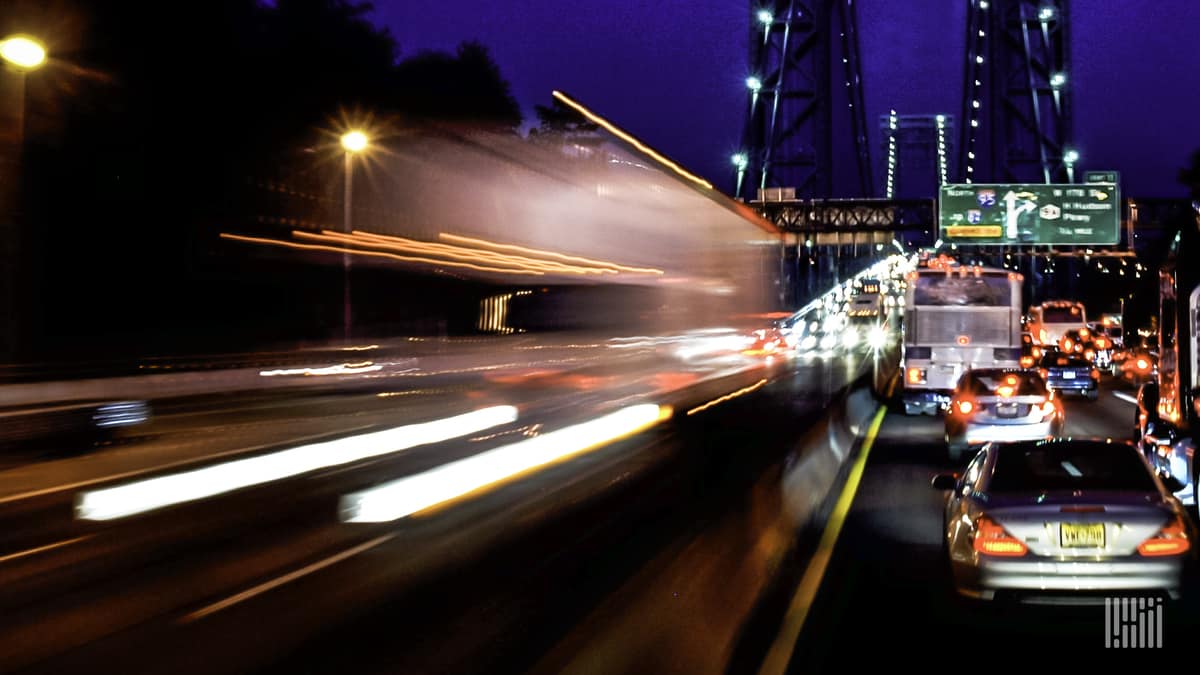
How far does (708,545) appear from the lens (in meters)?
7.82

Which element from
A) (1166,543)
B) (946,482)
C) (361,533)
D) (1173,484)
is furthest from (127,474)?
(1166,543)

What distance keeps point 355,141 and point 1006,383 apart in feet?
33.6

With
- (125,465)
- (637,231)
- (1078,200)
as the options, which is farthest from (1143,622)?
(1078,200)

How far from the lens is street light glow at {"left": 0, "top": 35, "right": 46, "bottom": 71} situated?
15.5 meters

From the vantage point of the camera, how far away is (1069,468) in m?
9.36

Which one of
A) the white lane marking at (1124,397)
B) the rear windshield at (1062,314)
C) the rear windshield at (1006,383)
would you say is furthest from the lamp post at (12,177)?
the rear windshield at (1062,314)

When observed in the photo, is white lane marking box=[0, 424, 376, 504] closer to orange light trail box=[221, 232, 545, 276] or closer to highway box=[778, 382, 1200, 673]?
orange light trail box=[221, 232, 545, 276]

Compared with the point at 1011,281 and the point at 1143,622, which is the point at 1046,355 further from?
the point at 1143,622

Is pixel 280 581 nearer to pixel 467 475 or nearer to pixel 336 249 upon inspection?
pixel 336 249

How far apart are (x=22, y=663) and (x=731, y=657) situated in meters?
4.08

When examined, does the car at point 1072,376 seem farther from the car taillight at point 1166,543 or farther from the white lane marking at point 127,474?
the car taillight at point 1166,543

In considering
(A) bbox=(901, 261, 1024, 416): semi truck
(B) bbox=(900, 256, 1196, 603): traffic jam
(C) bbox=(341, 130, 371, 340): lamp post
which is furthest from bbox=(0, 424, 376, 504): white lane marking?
(A) bbox=(901, 261, 1024, 416): semi truck

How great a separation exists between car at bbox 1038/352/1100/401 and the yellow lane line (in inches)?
798

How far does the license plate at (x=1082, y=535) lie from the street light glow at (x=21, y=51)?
41.3 feet
